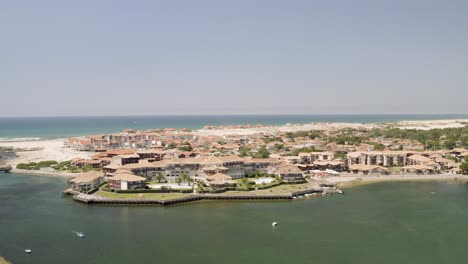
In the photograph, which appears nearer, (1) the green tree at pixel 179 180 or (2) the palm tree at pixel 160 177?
(1) the green tree at pixel 179 180

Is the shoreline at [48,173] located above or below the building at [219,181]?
below

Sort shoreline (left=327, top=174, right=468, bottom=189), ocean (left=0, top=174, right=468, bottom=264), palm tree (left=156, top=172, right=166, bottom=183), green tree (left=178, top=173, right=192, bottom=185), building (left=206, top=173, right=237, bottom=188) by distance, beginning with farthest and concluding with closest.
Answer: shoreline (left=327, top=174, right=468, bottom=189) < palm tree (left=156, top=172, right=166, bottom=183) < green tree (left=178, top=173, right=192, bottom=185) < building (left=206, top=173, right=237, bottom=188) < ocean (left=0, top=174, right=468, bottom=264)

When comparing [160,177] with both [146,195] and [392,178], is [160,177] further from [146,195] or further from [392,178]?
[392,178]

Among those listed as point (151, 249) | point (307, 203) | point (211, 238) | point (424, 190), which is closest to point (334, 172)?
point (424, 190)

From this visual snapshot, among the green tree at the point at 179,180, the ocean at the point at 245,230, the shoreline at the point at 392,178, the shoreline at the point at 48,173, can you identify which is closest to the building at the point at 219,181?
the green tree at the point at 179,180

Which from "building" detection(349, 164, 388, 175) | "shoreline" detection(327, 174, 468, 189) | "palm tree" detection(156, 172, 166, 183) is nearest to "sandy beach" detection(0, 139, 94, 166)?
"palm tree" detection(156, 172, 166, 183)

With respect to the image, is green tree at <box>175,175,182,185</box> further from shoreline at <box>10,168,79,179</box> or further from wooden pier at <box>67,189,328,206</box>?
shoreline at <box>10,168,79,179</box>

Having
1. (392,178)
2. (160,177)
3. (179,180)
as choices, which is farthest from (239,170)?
(392,178)

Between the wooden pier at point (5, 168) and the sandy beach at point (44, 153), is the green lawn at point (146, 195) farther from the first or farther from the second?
the sandy beach at point (44, 153)

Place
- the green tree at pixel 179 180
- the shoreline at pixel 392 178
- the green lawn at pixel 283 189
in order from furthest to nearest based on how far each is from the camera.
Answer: the shoreline at pixel 392 178
the green tree at pixel 179 180
the green lawn at pixel 283 189
